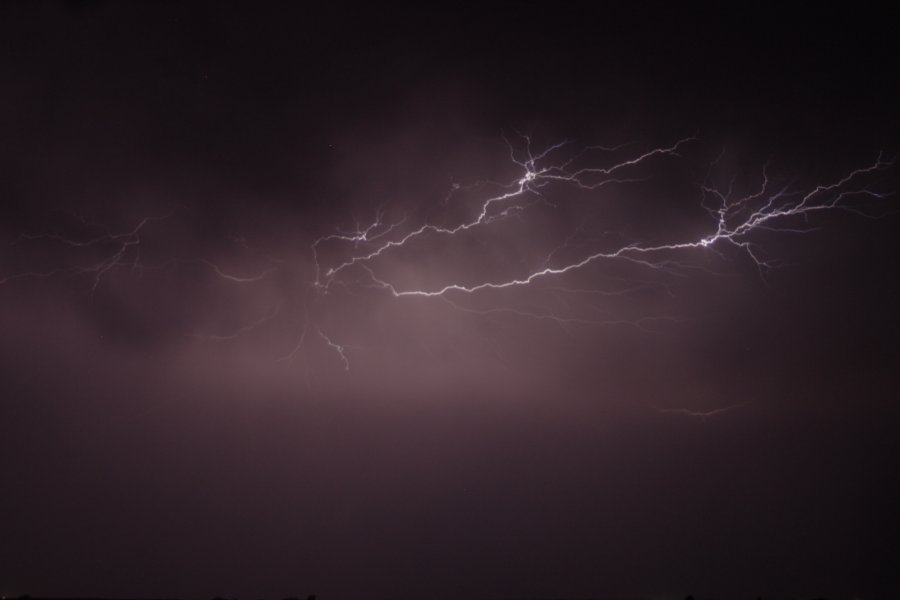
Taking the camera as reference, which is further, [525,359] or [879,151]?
[525,359]

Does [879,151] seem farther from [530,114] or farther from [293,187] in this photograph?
[293,187]

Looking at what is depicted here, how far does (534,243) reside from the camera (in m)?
7.77

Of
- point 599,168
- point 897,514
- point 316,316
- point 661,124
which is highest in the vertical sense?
point 661,124

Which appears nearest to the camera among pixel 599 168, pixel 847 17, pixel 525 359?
pixel 847 17

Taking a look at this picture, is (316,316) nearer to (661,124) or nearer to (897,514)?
(661,124)

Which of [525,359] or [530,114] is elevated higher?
[530,114]

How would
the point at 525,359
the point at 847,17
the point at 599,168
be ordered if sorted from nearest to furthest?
1. the point at 847,17
2. the point at 599,168
3. the point at 525,359

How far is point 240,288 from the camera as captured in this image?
308 inches

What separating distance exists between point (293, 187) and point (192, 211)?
151cm

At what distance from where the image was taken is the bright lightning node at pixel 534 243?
7492 millimetres

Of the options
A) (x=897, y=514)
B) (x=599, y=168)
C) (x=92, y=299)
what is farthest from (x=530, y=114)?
(x=897, y=514)

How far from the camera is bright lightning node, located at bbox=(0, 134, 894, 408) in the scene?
295 inches

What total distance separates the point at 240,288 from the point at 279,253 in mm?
797

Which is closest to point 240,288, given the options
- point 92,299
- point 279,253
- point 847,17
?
point 279,253
